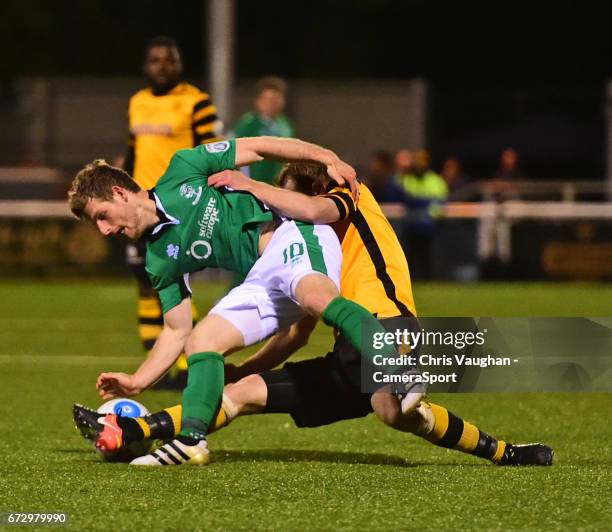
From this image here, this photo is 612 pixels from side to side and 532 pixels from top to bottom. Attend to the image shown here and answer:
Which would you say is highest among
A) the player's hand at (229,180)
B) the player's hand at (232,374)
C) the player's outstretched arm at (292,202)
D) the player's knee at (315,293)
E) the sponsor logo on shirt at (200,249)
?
the player's hand at (229,180)

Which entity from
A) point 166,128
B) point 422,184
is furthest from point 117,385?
point 422,184

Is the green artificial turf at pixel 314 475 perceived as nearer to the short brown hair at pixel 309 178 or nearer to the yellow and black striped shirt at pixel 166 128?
the short brown hair at pixel 309 178

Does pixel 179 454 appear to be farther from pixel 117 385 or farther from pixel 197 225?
pixel 197 225

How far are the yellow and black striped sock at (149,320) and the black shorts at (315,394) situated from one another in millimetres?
2754

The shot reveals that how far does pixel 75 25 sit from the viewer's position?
29.6 m

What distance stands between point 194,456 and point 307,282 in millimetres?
697

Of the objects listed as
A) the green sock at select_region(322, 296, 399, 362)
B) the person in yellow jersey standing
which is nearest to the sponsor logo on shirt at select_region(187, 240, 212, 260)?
the green sock at select_region(322, 296, 399, 362)

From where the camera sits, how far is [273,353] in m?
5.78

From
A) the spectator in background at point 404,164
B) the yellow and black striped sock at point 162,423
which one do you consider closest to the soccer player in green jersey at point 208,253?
the yellow and black striped sock at point 162,423

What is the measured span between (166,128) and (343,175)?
9.98 feet

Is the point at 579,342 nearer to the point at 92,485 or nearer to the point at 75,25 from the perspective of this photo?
the point at 92,485

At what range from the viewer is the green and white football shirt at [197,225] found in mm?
5414

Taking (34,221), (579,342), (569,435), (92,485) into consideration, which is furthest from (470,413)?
(34,221)

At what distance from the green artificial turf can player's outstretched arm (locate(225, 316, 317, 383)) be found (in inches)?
12.3
